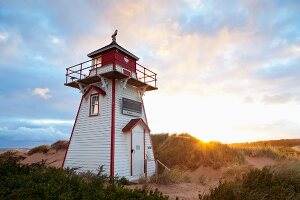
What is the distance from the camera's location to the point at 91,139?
Result: 18.2m

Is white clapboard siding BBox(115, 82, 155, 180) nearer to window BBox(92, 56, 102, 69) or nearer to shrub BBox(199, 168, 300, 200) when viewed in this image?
window BBox(92, 56, 102, 69)

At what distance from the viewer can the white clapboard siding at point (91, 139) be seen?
1719 cm

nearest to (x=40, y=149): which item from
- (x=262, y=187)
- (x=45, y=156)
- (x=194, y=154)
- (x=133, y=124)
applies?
(x=45, y=156)

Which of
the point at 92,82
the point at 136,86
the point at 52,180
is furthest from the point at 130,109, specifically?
the point at 52,180

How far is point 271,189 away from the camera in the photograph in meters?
10.3

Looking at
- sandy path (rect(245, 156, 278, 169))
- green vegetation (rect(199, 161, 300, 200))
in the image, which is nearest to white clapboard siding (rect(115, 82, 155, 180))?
green vegetation (rect(199, 161, 300, 200))

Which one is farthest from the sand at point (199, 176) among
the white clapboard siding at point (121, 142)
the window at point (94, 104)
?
the window at point (94, 104)

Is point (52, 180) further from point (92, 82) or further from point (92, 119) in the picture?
point (92, 82)

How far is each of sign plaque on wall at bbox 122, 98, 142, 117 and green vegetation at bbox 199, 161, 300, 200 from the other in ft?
31.4

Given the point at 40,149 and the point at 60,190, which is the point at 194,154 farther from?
the point at 40,149

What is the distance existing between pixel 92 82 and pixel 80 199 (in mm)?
11798

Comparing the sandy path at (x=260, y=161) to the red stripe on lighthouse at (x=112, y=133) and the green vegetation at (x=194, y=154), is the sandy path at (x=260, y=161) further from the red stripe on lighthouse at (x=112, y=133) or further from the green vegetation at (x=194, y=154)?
the red stripe on lighthouse at (x=112, y=133)

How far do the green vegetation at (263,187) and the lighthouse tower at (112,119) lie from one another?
826 cm

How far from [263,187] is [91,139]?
11.6m
